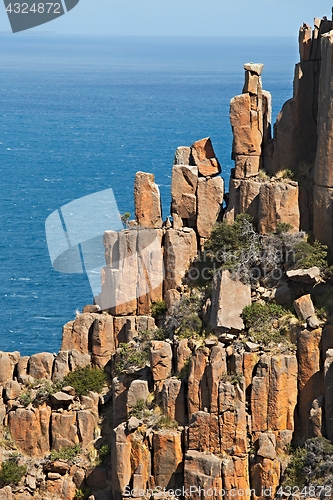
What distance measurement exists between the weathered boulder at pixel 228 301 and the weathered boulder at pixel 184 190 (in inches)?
309

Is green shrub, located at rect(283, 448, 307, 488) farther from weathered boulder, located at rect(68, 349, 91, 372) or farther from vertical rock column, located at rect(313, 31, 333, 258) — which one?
weathered boulder, located at rect(68, 349, 91, 372)

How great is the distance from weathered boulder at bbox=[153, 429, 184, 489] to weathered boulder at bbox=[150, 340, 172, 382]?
3.93m

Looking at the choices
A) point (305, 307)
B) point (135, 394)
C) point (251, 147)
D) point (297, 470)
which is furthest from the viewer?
point (251, 147)

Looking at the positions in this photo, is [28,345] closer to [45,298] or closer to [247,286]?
[45,298]

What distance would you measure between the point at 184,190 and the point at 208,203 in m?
1.78

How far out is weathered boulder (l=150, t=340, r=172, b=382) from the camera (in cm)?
6981

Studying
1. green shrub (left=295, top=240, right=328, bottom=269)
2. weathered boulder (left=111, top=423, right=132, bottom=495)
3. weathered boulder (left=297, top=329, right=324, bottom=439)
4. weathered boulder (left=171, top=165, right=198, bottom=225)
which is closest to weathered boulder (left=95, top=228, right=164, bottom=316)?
weathered boulder (left=171, top=165, right=198, bottom=225)

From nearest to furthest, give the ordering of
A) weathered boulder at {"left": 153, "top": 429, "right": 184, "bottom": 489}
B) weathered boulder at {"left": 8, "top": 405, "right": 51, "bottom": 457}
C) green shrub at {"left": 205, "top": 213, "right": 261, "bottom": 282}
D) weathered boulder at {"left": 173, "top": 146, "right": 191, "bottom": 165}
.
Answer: weathered boulder at {"left": 153, "top": 429, "right": 184, "bottom": 489} → green shrub at {"left": 205, "top": 213, "right": 261, "bottom": 282} → weathered boulder at {"left": 8, "top": 405, "right": 51, "bottom": 457} → weathered boulder at {"left": 173, "top": 146, "right": 191, "bottom": 165}

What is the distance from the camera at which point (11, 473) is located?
72.0 m

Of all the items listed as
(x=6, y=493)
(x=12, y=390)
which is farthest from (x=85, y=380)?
(x=6, y=493)

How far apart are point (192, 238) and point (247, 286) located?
783 centimetres

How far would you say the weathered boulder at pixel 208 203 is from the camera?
77500 mm

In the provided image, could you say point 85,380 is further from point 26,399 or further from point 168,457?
point 168,457

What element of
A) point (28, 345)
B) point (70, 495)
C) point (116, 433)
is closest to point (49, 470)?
point (70, 495)
